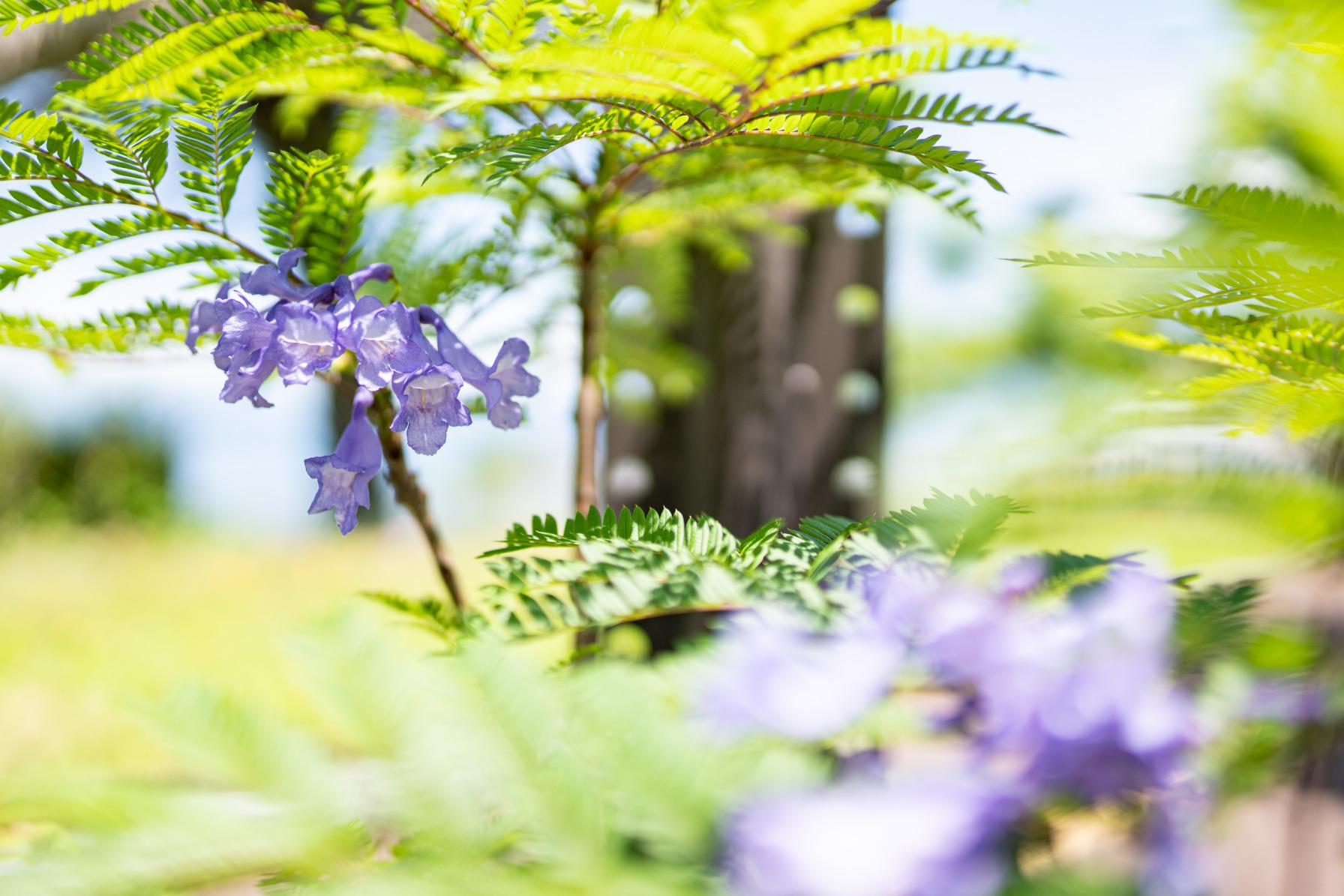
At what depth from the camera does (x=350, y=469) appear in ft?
1.93

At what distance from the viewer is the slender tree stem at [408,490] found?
690 mm

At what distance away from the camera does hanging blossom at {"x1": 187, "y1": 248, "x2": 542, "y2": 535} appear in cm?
56

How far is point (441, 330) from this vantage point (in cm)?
64

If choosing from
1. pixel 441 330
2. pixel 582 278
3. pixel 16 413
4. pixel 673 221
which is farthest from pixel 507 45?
pixel 16 413

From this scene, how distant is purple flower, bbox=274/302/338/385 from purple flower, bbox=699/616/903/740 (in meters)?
0.33

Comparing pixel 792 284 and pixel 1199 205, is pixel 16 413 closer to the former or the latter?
pixel 792 284

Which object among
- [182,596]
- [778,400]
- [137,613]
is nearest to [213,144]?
[778,400]

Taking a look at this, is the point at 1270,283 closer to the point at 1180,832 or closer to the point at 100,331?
the point at 1180,832

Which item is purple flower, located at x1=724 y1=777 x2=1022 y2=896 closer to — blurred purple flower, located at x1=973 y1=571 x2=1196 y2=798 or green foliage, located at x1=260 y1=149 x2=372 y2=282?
blurred purple flower, located at x1=973 y1=571 x2=1196 y2=798

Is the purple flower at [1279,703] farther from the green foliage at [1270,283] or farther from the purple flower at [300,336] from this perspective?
the purple flower at [300,336]

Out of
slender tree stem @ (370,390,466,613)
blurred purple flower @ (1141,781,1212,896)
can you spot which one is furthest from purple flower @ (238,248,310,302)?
blurred purple flower @ (1141,781,1212,896)

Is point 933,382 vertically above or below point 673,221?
below

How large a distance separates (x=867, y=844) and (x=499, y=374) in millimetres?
457

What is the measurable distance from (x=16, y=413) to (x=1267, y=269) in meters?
7.07
